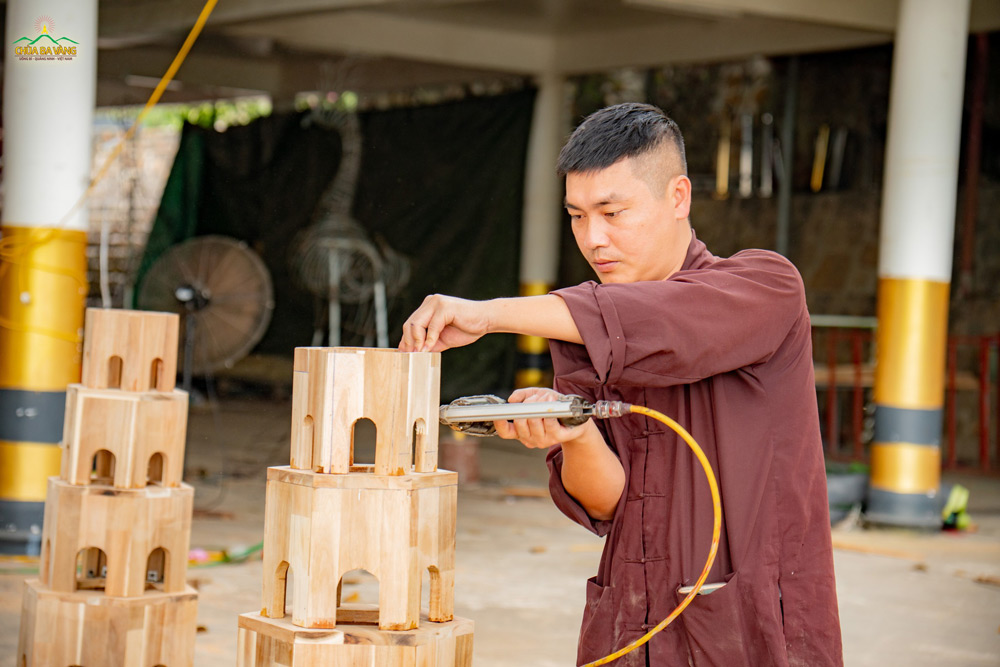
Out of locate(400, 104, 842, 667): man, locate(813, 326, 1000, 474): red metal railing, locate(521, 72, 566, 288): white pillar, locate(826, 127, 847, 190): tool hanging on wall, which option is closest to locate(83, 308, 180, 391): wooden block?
locate(400, 104, 842, 667): man

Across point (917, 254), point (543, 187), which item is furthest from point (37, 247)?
point (543, 187)

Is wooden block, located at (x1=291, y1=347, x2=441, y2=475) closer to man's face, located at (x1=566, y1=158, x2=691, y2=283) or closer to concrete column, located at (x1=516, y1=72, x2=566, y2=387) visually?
man's face, located at (x1=566, y1=158, x2=691, y2=283)

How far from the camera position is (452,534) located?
213 cm

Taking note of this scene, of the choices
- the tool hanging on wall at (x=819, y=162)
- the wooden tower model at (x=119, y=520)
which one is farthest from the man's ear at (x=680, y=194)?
the tool hanging on wall at (x=819, y=162)

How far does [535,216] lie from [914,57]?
16.9ft

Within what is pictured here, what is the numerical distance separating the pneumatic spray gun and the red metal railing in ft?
26.0

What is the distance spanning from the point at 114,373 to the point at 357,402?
1840 mm

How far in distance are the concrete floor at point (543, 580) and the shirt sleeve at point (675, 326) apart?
8.41 feet

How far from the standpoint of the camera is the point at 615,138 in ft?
6.22

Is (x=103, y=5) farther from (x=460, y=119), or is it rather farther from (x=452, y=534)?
(x=452, y=534)

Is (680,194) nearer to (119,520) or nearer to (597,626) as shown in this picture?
(597,626)

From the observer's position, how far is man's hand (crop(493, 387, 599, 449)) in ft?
5.71

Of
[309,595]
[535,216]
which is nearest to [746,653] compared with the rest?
[309,595]

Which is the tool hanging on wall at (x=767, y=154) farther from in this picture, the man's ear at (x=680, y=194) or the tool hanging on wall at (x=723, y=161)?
the man's ear at (x=680, y=194)
